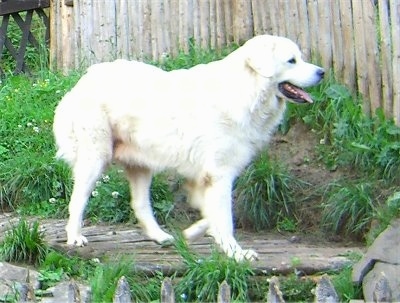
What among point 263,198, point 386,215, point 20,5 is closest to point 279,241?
point 263,198

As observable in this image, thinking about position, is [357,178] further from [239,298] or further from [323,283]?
[323,283]

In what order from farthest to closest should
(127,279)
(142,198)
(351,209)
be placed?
(351,209) < (142,198) < (127,279)

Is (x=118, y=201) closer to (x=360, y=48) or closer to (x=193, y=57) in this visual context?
(x=193, y=57)

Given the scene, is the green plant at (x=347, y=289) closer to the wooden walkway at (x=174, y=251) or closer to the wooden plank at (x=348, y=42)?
A: the wooden walkway at (x=174, y=251)

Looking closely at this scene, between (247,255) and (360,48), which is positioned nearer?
(247,255)

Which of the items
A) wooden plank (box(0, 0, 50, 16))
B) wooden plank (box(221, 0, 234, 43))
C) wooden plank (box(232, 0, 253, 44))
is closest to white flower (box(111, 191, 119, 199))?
wooden plank (box(232, 0, 253, 44))

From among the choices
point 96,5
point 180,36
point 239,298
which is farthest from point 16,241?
point 96,5

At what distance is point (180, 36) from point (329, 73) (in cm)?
210

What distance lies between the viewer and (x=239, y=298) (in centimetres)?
559

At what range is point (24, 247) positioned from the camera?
20.9 ft

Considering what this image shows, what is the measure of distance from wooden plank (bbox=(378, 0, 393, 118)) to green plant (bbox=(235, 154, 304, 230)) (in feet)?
3.50

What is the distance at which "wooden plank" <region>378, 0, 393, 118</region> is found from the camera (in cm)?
791

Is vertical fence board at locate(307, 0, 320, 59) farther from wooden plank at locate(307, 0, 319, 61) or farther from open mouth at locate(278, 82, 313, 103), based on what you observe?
open mouth at locate(278, 82, 313, 103)

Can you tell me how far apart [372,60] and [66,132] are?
267 centimetres
